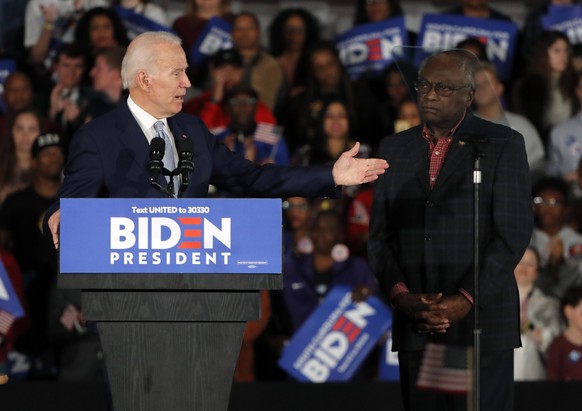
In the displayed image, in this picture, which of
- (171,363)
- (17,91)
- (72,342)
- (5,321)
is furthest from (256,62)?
(171,363)

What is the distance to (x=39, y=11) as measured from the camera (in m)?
8.11

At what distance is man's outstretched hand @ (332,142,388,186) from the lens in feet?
12.7

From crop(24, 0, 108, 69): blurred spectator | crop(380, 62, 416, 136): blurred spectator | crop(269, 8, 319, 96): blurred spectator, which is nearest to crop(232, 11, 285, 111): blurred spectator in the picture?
crop(269, 8, 319, 96): blurred spectator

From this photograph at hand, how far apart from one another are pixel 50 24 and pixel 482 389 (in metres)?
4.81

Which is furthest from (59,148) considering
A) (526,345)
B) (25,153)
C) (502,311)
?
(502,311)

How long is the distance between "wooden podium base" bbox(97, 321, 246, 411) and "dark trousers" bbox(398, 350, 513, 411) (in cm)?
71

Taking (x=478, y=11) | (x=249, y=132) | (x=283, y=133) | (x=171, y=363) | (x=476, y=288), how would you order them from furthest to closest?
(x=478, y=11) < (x=283, y=133) < (x=249, y=132) < (x=476, y=288) < (x=171, y=363)

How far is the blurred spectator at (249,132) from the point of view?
23.8 feet

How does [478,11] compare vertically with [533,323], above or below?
above

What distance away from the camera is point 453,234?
13.3 feet

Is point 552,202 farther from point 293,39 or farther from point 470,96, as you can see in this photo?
point 470,96

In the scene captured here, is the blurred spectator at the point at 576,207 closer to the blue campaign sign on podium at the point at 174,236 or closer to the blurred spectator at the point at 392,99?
the blurred spectator at the point at 392,99

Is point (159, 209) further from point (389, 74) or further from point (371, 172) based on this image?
point (389, 74)

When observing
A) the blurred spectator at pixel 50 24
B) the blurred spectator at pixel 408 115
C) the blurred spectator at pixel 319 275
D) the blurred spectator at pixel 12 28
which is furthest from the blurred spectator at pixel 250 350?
the blurred spectator at pixel 12 28
